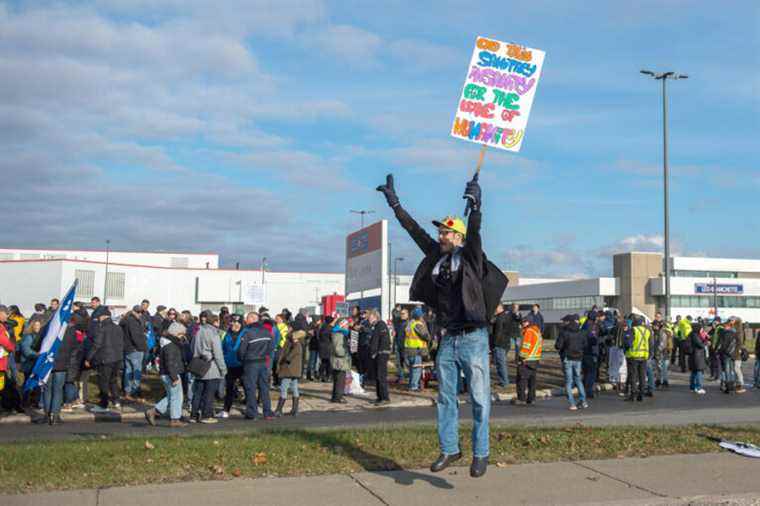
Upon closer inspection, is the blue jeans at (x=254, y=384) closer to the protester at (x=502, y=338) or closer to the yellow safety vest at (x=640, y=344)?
the protester at (x=502, y=338)

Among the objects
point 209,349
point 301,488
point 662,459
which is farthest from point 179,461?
point 209,349

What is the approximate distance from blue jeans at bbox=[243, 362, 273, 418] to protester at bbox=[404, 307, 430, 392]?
5.27m

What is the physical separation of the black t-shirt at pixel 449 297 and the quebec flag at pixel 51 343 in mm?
9232

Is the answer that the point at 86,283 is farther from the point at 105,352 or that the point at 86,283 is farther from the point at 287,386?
the point at 287,386

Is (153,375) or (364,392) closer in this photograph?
(364,392)

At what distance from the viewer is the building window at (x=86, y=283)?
72688mm

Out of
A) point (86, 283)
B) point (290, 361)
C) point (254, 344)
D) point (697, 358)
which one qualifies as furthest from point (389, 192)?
point (86, 283)

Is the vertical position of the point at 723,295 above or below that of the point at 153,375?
above

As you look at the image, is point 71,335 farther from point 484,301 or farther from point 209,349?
point 484,301

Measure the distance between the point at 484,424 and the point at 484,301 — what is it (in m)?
0.95

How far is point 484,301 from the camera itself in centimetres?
652

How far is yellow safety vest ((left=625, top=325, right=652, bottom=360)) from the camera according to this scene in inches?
738

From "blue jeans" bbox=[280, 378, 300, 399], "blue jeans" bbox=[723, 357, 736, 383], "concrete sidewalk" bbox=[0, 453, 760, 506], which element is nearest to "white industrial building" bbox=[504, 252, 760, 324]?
"blue jeans" bbox=[723, 357, 736, 383]

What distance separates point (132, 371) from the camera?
60.5ft
